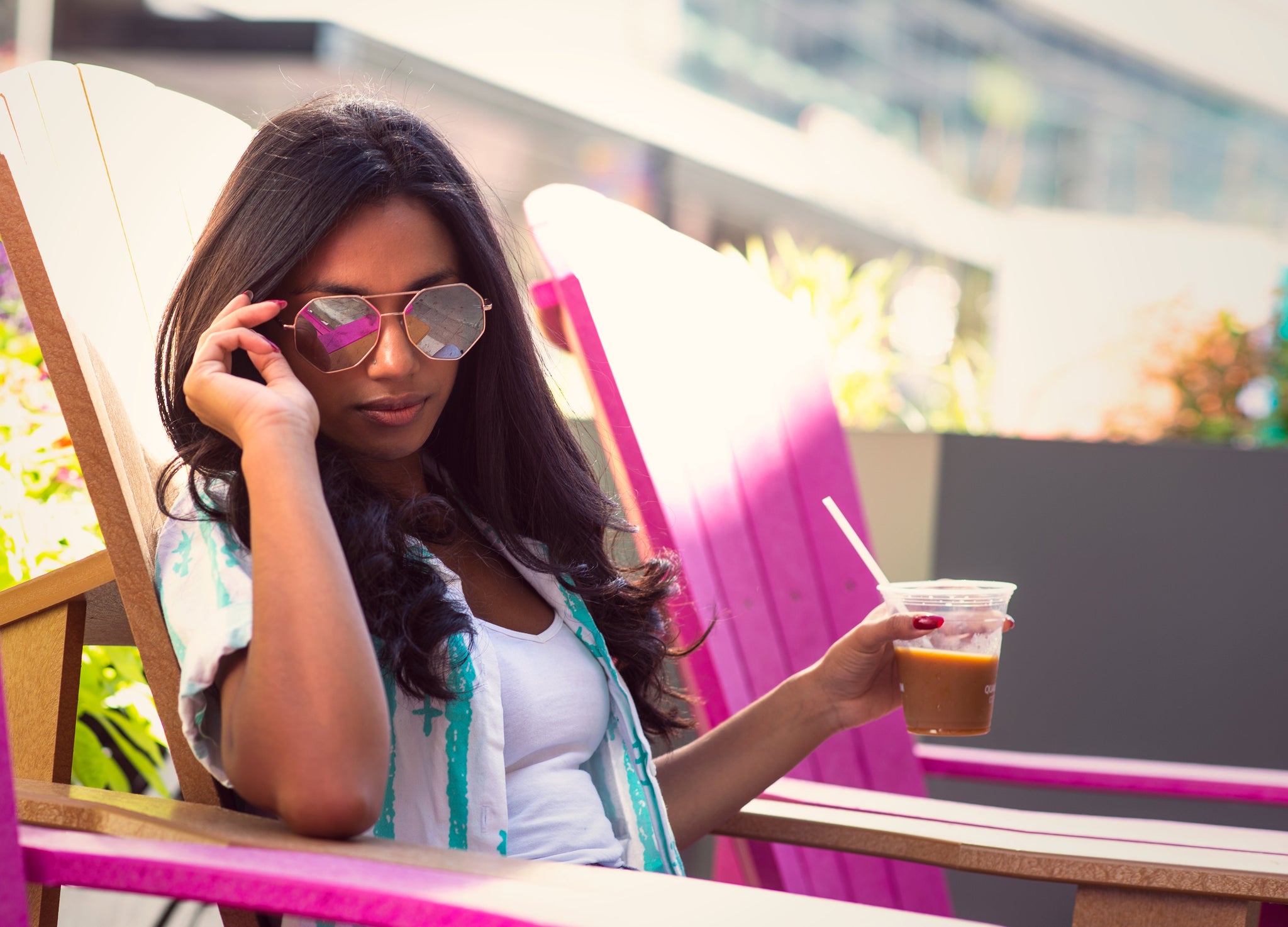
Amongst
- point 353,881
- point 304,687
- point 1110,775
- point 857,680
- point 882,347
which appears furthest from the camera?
point 882,347

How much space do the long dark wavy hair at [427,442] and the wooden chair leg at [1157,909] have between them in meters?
0.63

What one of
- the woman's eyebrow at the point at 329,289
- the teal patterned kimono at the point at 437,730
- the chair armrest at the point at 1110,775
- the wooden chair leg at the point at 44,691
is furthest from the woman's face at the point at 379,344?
the chair armrest at the point at 1110,775

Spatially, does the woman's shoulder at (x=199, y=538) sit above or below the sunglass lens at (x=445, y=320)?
below

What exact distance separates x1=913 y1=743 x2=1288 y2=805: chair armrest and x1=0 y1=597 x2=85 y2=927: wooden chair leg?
53.5 inches

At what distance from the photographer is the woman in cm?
112

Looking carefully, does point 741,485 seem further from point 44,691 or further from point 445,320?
point 44,691

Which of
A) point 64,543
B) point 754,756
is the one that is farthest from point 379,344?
point 64,543

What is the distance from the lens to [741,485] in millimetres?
2271

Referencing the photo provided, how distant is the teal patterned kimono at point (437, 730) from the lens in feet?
3.93

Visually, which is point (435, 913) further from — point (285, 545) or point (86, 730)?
point (86, 730)

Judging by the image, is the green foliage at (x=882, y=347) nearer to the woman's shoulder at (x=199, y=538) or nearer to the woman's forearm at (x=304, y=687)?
the woman's shoulder at (x=199, y=538)

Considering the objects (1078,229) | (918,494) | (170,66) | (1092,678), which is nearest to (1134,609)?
(1092,678)

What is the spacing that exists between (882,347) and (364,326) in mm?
3001

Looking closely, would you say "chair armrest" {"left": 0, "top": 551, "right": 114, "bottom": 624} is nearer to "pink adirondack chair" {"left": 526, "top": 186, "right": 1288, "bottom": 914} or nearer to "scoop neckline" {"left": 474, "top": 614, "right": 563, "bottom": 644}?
"scoop neckline" {"left": 474, "top": 614, "right": 563, "bottom": 644}
